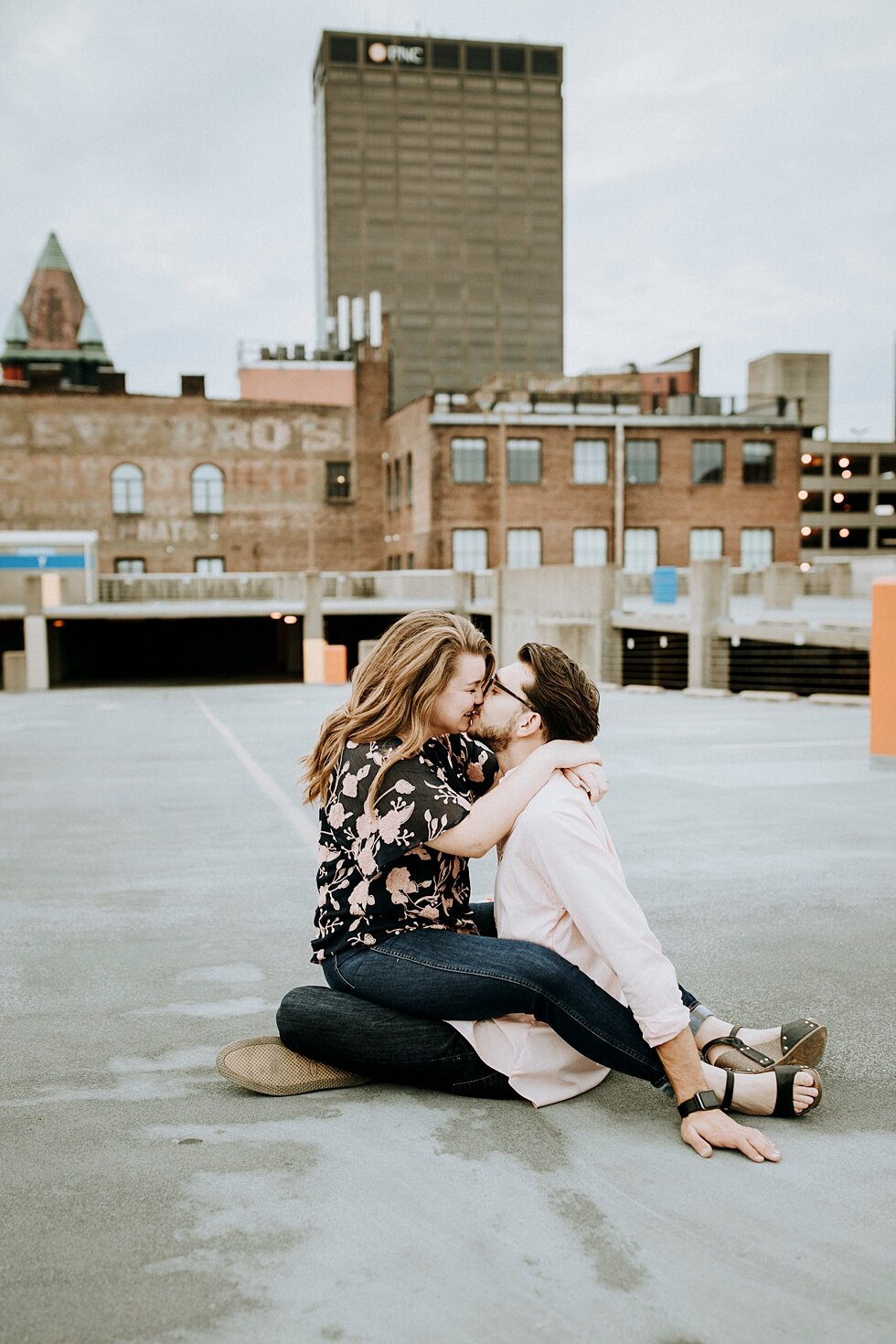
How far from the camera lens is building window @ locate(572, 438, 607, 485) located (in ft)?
159

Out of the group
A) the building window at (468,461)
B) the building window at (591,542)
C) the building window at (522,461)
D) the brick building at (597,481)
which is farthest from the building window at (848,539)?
the building window at (468,461)

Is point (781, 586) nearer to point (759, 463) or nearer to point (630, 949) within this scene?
point (759, 463)

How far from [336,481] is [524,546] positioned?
39.1ft

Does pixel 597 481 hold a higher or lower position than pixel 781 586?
higher

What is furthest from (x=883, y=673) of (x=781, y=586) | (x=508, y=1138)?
(x=781, y=586)

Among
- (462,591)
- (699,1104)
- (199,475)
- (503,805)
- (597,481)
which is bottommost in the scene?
(699,1104)

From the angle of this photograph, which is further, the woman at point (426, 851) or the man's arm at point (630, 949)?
the woman at point (426, 851)

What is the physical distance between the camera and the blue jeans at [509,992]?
3.33 metres

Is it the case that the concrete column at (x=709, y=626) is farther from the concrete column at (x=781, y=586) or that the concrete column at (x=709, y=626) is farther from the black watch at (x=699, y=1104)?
the black watch at (x=699, y=1104)

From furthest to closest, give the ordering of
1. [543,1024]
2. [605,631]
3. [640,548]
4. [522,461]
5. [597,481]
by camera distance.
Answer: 1. [640,548]
2. [597,481]
3. [522,461]
4. [605,631]
5. [543,1024]

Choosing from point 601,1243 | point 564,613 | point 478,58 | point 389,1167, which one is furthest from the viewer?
point 478,58

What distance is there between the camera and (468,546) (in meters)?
47.6

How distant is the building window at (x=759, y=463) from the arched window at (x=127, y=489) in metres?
26.3

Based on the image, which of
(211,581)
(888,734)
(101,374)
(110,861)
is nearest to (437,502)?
(211,581)
